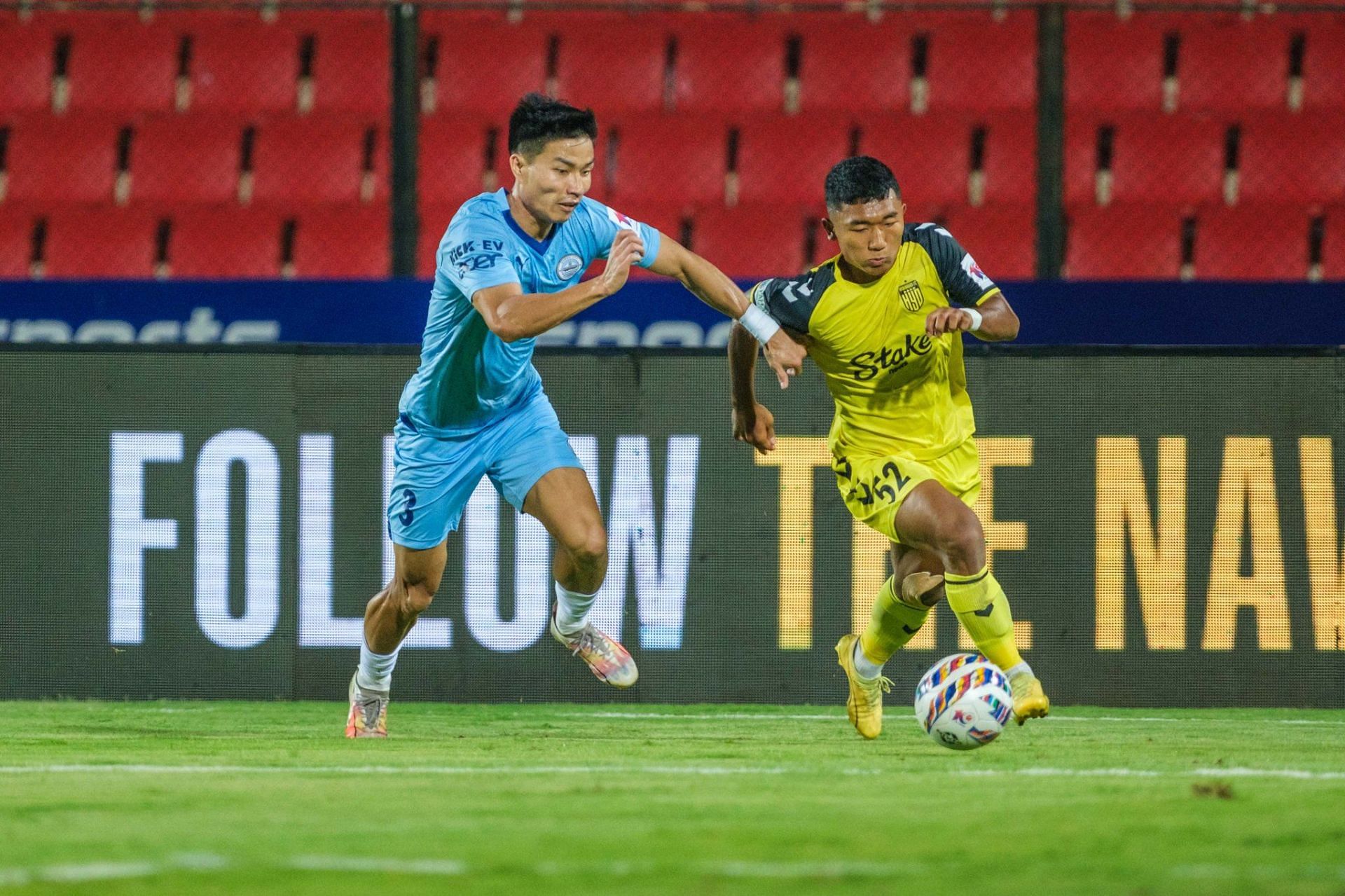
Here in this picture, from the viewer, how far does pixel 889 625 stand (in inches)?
268

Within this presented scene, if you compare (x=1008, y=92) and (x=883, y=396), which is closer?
(x=883, y=396)

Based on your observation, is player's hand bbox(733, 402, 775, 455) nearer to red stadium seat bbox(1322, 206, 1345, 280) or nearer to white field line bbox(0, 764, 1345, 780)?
white field line bbox(0, 764, 1345, 780)

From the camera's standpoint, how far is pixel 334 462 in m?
8.67

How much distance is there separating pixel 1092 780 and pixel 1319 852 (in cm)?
135

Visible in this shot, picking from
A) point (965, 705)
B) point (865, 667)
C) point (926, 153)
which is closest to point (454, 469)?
point (865, 667)

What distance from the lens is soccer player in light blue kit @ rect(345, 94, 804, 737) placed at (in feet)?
20.7

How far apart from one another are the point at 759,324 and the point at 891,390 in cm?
71

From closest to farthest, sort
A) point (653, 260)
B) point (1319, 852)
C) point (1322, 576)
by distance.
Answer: point (1319, 852), point (653, 260), point (1322, 576)

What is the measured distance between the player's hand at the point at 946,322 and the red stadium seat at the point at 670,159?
6.78 meters

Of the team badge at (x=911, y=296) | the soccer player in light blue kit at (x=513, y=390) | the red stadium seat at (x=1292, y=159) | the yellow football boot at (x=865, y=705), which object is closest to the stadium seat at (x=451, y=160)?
the red stadium seat at (x=1292, y=159)

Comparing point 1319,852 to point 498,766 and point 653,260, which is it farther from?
point 653,260

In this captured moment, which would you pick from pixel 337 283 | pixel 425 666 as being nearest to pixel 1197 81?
pixel 337 283

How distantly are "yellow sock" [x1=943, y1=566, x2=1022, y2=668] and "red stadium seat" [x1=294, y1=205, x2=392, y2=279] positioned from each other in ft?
23.3

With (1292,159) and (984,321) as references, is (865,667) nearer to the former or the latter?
(984,321)
